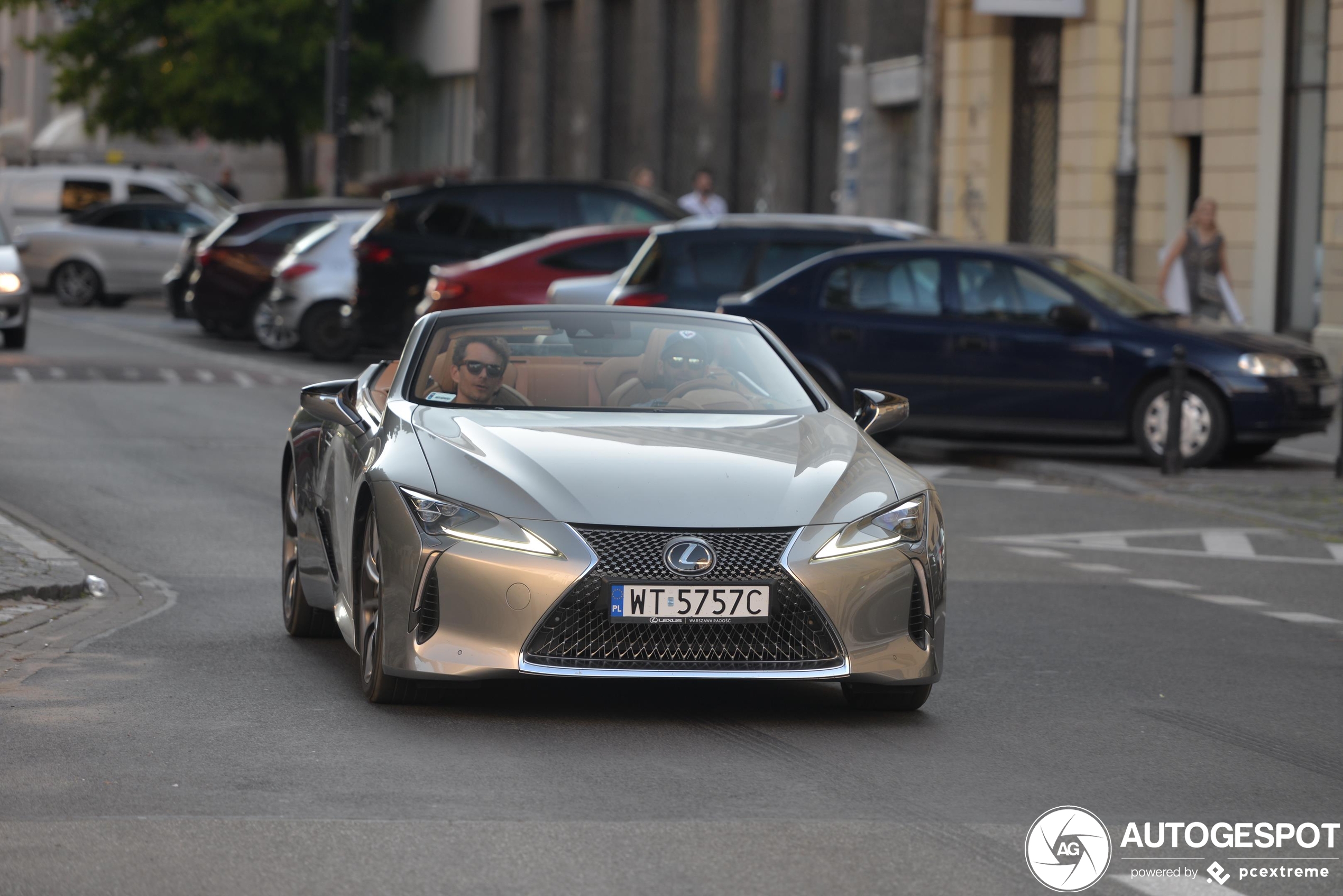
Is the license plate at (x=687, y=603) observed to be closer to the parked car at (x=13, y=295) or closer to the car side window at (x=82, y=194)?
the parked car at (x=13, y=295)

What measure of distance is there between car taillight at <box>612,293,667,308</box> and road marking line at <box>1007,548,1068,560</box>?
6.25 metres

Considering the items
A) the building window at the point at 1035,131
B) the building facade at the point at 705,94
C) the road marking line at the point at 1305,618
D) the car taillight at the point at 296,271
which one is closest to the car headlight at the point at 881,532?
the road marking line at the point at 1305,618

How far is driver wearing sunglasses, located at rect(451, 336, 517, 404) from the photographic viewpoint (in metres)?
7.93

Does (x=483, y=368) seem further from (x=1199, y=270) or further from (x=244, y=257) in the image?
(x=244, y=257)

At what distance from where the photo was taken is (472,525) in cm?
686

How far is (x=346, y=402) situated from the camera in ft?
27.6

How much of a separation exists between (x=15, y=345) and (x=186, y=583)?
51.8 ft

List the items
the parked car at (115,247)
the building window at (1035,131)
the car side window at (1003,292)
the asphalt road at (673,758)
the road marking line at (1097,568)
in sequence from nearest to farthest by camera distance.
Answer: the asphalt road at (673,758)
the road marking line at (1097,568)
the car side window at (1003,292)
the building window at (1035,131)
the parked car at (115,247)

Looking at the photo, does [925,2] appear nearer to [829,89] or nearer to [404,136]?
[829,89]

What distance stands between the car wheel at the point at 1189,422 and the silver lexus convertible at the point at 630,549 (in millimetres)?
9042

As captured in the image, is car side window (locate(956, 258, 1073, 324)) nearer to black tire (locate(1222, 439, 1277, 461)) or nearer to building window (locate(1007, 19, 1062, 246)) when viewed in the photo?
black tire (locate(1222, 439, 1277, 461))

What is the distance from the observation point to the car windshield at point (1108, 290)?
1675cm

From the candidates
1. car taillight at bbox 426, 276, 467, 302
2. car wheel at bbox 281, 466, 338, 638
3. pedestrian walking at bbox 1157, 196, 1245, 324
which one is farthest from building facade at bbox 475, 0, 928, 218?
car wheel at bbox 281, 466, 338, 638
